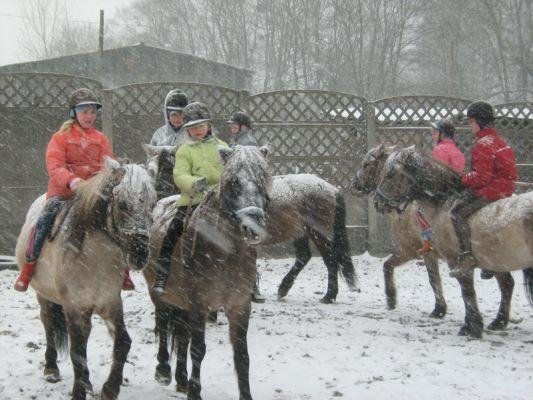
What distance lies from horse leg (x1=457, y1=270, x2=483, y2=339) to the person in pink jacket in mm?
884

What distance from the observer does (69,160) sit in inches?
198

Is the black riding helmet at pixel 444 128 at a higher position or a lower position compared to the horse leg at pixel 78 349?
higher

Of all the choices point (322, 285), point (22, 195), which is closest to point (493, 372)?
point (322, 285)

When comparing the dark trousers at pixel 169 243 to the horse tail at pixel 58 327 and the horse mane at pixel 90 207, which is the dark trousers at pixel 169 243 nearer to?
the horse mane at pixel 90 207

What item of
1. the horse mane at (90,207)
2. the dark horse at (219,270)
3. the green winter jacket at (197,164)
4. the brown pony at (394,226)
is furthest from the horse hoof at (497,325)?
the horse mane at (90,207)

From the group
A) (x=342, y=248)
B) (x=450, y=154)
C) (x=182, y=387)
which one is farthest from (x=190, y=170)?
(x=450, y=154)

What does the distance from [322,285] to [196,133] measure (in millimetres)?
5037

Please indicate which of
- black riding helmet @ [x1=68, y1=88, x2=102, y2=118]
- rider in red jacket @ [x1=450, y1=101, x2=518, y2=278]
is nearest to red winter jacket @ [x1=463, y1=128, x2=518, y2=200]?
rider in red jacket @ [x1=450, y1=101, x2=518, y2=278]

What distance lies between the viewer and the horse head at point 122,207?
4.02m

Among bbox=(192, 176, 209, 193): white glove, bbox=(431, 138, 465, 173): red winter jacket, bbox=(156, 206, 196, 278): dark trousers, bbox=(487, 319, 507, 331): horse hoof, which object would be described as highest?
bbox=(431, 138, 465, 173): red winter jacket

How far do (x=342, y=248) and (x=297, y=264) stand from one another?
701 millimetres

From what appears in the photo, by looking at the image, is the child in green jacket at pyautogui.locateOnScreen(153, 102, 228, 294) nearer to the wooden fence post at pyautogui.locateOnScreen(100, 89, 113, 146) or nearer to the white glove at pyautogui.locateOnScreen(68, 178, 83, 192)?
the white glove at pyautogui.locateOnScreen(68, 178, 83, 192)

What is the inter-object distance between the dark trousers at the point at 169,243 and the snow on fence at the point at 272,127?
641 cm

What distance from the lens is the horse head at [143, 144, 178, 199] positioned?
19.6ft
